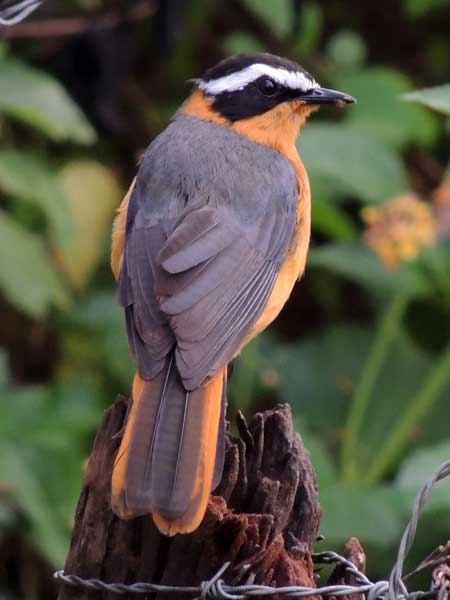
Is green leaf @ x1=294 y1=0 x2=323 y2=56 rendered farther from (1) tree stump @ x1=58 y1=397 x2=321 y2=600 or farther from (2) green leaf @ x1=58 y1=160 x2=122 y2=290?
(1) tree stump @ x1=58 y1=397 x2=321 y2=600

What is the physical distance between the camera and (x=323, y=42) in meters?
7.95

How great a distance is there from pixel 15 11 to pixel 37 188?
1.74 m

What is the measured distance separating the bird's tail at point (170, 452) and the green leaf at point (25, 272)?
241cm

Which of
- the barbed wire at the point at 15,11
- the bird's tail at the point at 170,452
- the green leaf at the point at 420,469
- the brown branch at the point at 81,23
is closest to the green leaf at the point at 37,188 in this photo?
the brown branch at the point at 81,23

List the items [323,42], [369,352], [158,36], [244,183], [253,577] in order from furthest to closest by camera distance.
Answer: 1. [323,42]
2. [158,36]
3. [369,352]
4. [244,183]
5. [253,577]

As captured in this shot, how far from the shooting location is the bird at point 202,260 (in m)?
3.15

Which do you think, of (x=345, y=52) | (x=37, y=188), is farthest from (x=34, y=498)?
(x=345, y=52)

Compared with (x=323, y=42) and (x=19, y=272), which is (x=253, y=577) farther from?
(x=323, y=42)

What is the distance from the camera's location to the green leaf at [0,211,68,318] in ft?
19.1

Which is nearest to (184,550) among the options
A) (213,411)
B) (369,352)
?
(213,411)

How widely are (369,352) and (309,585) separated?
342cm

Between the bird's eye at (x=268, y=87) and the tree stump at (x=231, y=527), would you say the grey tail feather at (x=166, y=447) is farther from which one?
the bird's eye at (x=268, y=87)

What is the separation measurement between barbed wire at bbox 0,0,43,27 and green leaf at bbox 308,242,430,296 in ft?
6.01

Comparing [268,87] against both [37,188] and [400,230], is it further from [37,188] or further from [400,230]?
[37,188]
